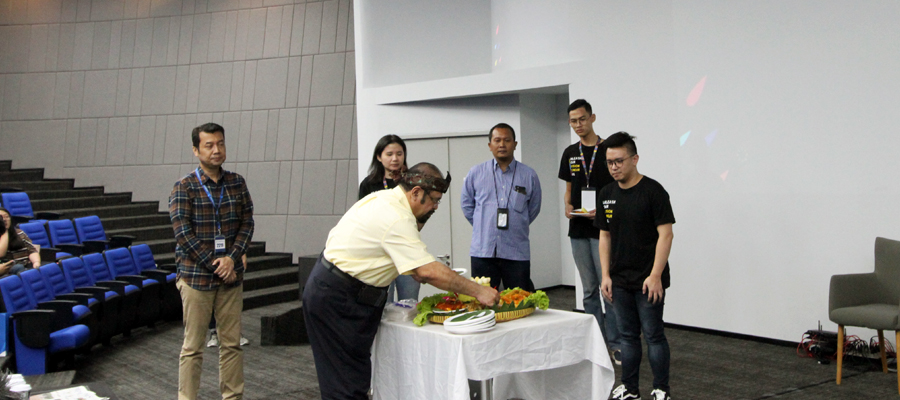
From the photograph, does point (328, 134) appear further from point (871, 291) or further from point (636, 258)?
point (871, 291)

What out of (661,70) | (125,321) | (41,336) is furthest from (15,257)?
(661,70)

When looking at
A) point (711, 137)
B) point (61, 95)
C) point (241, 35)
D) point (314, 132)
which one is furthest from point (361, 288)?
point (61, 95)

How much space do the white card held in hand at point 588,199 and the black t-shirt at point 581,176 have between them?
0.06 meters

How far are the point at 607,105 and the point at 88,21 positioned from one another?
826 cm

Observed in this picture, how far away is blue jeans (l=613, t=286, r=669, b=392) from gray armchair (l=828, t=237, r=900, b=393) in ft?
4.14

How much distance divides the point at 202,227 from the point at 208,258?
0.16m

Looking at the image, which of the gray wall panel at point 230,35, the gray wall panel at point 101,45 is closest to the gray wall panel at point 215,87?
the gray wall panel at point 230,35

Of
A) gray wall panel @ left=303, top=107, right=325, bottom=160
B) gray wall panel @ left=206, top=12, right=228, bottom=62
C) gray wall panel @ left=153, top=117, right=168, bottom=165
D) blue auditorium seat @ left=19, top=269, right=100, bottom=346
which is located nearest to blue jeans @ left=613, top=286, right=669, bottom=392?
blue auditorium seat @ left=19, top=269, right=100, bottom=346

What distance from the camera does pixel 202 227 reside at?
10.6ft

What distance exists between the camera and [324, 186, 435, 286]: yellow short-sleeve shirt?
Answer: 239 centimetres

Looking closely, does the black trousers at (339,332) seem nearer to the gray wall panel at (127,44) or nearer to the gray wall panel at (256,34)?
the gray wall panel at (256,34)

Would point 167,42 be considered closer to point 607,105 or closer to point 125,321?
point 125,321

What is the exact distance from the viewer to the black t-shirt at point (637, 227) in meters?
3.08

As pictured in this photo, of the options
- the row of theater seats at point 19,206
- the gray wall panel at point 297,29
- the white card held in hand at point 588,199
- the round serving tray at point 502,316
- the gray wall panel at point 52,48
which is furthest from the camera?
the gray wall panel at point 52,48
